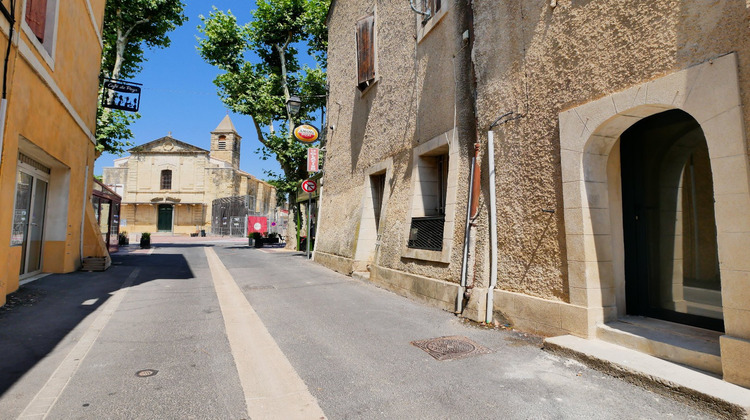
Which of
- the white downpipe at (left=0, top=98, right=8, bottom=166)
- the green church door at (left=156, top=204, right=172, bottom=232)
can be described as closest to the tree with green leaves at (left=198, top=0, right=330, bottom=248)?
the white downpipe at (left=0, top=98, right=8, bottom=166)

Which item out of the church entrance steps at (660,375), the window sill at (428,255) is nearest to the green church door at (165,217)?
the window sill at (428,255)

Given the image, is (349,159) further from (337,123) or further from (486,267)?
(486,267)

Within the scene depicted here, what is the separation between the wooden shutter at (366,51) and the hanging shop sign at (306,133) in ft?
15.9

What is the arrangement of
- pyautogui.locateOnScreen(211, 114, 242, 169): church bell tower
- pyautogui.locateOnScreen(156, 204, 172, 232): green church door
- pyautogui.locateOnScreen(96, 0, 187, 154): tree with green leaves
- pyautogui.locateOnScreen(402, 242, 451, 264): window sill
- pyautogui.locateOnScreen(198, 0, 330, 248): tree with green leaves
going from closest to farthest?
pyautogui.locateOnScreen(402, 242, 451, 264): window sill → pyautogui.locateOnScreen(96, 0, 187, 154): tree with green leaves → pyautogui.locateOnScreen(198, 0, 330, 248): tree with green leaves → pyautogui.locateOnScreen(156, 204, 172, 232): green church door → pyautogui.locateOnScreen(211, 114, 242, 169): church bell tower

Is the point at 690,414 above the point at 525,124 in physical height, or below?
below

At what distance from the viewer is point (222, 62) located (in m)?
20.1

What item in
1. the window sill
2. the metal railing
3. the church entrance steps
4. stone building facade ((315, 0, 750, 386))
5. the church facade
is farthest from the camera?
the church facade

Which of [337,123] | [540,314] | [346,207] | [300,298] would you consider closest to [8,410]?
[300,298]

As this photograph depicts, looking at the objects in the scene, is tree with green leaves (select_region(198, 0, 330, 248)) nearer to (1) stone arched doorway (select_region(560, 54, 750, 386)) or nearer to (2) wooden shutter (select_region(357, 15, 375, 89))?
(2) wooden shutter (select_region(357, 15, 375, 89))

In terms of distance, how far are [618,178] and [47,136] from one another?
30.5 ft

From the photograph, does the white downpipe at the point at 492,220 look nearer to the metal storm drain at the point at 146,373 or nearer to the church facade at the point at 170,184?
the metal storm drain at the point at 146,373

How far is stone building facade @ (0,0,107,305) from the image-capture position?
17.4 feet

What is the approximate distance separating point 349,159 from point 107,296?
755 cm

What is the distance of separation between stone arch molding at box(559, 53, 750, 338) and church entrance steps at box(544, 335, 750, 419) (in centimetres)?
37
